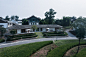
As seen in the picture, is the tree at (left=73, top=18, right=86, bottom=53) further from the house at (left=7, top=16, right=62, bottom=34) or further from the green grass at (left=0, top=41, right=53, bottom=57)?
the house at (left=7, top=16, right=62, bottom=34)

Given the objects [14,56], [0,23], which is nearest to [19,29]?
[0,23]

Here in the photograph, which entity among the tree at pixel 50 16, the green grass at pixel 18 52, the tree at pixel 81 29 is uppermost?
the tree at pixel 50 16

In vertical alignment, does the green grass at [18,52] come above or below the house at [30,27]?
below

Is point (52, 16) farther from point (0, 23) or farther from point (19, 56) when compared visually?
point (19, 56)

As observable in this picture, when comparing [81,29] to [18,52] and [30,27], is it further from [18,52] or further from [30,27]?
[30,27]

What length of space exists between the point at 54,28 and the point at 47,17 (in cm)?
1904

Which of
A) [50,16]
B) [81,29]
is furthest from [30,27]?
[81,29]

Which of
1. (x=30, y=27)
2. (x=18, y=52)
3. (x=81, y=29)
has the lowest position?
(x=18, y=52)

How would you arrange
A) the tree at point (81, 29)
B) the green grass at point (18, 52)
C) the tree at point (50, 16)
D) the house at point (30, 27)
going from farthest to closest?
the tree at point (50, 16), the house at point (30, 27), the tree at point (81, 29), the green grass at point (18, 52)

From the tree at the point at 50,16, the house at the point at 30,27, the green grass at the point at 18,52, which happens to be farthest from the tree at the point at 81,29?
the tree at the point at 50,16

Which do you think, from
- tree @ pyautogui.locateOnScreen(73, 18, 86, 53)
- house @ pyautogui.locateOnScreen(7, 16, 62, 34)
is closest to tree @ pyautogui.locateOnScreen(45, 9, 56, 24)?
house @ pyautogui.locateOnScreen(7, 16, 62, 34)

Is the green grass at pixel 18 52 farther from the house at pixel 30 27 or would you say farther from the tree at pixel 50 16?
the tree at pixel 50 16

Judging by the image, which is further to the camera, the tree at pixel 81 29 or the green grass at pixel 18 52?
the tree at pixel 81 29

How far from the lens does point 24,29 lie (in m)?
46.0
